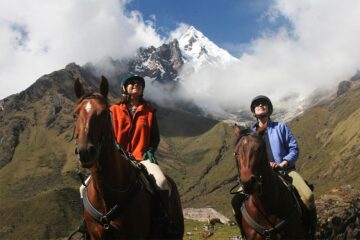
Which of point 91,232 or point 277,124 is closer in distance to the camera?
point 91,232

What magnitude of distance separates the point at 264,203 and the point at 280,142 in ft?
8.39

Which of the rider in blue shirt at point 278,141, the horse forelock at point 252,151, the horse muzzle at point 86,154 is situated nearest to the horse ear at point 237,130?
the horse forelock at point 252,151

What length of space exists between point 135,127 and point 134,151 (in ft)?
2.18

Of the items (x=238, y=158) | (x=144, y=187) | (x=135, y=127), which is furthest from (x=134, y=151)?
(x=238, y=158)

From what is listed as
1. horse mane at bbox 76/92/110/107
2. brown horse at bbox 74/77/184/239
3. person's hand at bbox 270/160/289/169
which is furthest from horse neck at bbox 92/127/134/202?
person's hand at bbox 270/160/289/169

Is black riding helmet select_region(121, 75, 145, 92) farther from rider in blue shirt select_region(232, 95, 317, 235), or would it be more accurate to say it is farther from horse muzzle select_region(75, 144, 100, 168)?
horse muzzle select_region(75, 144, 100, 168)

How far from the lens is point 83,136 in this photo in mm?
9070

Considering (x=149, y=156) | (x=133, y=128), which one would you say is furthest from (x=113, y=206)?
(x=133, y=128)

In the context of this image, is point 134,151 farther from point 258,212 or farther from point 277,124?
point 277,124

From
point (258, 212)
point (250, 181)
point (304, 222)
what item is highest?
point (250, 181)

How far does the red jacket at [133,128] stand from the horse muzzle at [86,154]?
4.22m

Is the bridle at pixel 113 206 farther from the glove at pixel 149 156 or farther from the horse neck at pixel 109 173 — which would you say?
the glove at pixel 149 156

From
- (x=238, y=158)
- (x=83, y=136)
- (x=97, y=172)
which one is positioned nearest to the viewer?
(x=83, y=136)

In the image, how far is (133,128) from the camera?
13258 mm
